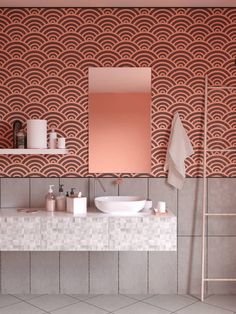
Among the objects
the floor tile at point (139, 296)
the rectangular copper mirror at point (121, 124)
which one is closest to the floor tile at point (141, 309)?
the floor tile at point (139, 296)

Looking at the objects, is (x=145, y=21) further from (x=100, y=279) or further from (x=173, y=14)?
(x=100, y=279)

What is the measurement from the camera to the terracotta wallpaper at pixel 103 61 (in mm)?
4195

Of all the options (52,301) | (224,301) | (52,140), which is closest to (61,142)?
(52,140)

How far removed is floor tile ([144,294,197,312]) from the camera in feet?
12.8

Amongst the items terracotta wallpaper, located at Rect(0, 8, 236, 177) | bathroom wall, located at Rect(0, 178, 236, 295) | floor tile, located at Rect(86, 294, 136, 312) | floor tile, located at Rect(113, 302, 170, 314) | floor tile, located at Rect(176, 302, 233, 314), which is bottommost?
floor tile, located at Rect(176, 302, 233, 314)

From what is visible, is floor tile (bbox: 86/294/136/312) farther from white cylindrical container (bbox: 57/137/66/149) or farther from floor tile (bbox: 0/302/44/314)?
white cylindrical container (bbox: 57/137/66/149)

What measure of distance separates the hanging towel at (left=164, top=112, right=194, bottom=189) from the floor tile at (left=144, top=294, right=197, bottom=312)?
1107 millimetres

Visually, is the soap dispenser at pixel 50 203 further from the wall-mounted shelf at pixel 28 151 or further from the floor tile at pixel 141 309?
the floor tile at pixel 141 309

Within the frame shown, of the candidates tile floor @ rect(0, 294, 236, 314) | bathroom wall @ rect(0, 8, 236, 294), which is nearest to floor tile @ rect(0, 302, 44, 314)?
tile floor @ rect(0, 294, 236, 314)

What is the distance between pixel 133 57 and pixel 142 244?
6.08 ft

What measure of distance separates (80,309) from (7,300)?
76cm

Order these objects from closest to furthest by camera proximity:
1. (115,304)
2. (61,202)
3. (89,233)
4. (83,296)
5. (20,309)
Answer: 1. (89,233)
2. (20,309)
3. (115,304)
4. (61,202)
5. (83,296)

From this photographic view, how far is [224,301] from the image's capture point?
404 centimetres

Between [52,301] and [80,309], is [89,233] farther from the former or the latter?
[52,301]
